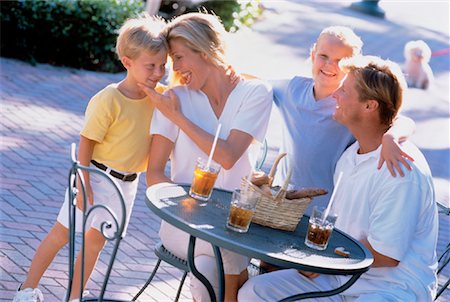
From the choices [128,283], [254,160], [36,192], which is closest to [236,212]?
[254,160]

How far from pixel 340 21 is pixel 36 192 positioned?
33.6 feet

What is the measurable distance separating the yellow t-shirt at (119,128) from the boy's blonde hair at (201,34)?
1.13 ft

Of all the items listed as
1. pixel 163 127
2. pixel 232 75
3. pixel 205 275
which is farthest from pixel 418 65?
pixel 205 275

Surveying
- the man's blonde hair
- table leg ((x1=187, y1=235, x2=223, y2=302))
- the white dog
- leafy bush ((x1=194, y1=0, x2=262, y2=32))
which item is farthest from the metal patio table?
leafy bush ((x1=194, y1=0, x2=262, y2=32))

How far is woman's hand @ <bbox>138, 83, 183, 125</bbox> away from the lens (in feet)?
12.2

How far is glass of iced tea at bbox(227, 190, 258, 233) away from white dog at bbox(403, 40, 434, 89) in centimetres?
782

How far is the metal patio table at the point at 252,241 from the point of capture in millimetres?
2961

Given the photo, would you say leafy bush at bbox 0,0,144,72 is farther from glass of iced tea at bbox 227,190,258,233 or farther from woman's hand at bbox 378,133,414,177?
glass of iced tea at bbox 227,190,258,233

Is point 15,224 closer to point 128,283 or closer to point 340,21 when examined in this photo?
point 128,283

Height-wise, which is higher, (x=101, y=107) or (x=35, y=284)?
(x=101, y=107)

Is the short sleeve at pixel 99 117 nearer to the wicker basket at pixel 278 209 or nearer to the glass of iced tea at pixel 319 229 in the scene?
the wicker basket at pixel 278 209

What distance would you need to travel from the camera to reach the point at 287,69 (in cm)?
1148

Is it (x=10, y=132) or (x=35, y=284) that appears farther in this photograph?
(x=10, y=132)

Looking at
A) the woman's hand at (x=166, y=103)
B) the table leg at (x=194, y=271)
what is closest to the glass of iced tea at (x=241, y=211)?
the table leg at (x=194, y=271)
